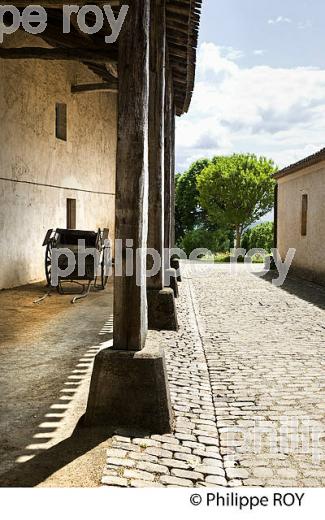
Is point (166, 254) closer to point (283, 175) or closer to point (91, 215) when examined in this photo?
point (91, 215)

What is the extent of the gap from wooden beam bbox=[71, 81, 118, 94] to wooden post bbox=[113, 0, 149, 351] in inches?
388

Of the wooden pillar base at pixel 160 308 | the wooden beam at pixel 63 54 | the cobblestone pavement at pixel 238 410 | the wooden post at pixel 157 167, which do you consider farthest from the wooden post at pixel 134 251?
the wooden pillar base at pixel 160 308

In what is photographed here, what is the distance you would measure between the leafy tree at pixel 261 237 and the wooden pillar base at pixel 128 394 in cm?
2497

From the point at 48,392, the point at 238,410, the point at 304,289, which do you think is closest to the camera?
the point at 238,410

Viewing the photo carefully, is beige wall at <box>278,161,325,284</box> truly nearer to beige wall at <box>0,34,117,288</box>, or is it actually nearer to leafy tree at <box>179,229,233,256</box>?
beige wall at <box>0,34,117,288</box>

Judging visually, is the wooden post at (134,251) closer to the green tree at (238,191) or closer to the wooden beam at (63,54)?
the wooden beam at (63,54)

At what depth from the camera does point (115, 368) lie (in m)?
3.96

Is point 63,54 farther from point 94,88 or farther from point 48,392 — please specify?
point 94,88

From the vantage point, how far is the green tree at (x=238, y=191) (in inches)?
1220

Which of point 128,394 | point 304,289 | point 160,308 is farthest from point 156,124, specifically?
point 304,289

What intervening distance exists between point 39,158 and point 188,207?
84.9ft

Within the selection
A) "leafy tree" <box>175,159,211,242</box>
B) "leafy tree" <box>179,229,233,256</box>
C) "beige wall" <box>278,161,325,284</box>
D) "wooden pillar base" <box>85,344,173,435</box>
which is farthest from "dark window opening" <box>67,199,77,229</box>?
"leafy tree" <box>175,159,211,242</box>

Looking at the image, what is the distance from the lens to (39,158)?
12.7 meters
